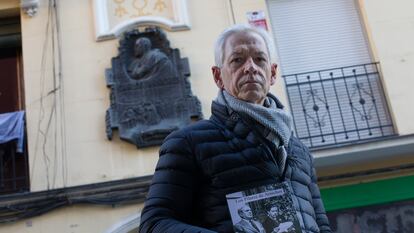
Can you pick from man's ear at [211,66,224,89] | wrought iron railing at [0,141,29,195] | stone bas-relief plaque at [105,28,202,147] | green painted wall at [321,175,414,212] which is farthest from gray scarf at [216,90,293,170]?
wrought iron railing at [0,141,29,195]

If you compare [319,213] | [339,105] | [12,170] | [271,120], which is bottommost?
[319,213]

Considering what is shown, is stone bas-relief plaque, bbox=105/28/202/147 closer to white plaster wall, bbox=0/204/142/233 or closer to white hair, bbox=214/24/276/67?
white plaster wall, bbox=0/204/142/233

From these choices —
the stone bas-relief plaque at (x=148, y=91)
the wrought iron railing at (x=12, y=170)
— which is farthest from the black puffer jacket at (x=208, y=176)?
the wrought iron railing at (x=12, y=170)

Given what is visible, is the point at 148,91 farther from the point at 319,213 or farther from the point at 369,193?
the point at 319,213

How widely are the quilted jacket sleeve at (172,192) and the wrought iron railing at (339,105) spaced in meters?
5.48

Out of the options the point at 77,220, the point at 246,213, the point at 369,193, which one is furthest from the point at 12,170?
the point at 246,213

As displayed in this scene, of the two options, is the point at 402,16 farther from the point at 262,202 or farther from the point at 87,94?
the point at 262,202

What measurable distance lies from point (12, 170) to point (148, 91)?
88.0 inches

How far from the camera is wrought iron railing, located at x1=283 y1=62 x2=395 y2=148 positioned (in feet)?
23.6

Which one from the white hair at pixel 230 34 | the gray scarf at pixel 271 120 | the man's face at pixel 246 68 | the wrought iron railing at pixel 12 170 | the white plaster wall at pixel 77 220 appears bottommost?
the white plaster wall at pixel 77 220

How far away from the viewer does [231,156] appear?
5.93 feet

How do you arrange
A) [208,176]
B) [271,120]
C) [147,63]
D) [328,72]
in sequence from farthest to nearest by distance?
[328,72], [147,63], [271,120], [208,176]

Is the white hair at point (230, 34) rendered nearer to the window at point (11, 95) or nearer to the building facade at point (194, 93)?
the building facade at point (194, 93)

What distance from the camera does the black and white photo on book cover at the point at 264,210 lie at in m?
1.63
